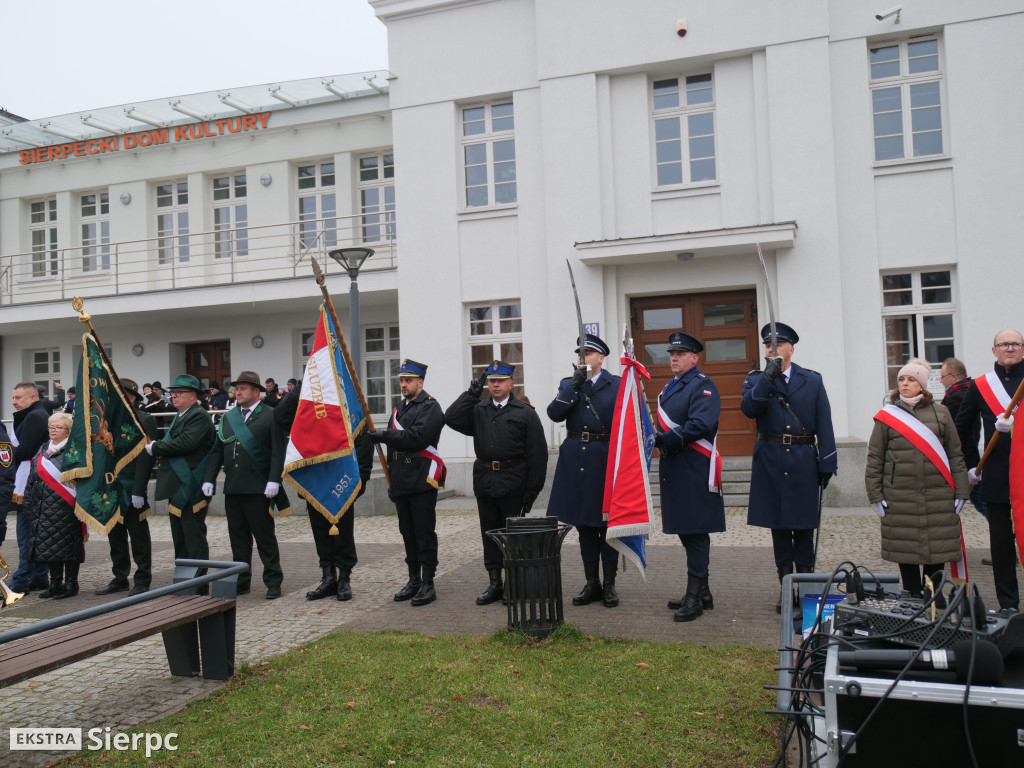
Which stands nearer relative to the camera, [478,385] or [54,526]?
[478,385]

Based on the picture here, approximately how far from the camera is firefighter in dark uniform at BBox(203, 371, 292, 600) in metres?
7.47

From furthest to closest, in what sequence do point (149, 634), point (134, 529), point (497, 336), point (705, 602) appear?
point (497, 336) < point (134, 529) < point (705, 602) < point (149, 634)

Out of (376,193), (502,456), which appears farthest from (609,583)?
(376,193)

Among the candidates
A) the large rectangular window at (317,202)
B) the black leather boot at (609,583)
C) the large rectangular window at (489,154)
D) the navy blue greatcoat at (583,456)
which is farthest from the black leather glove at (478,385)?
the large rectangular window at (317,202)

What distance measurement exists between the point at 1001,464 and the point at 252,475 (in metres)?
6.13

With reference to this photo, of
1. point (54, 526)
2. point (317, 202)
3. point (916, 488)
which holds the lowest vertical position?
point (54, 526)

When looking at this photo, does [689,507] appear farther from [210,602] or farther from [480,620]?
[210,602]

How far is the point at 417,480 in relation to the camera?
6887mm

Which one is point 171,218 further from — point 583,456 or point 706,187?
point 583,456

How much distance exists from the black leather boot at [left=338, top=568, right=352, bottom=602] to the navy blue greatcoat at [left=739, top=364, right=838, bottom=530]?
11.5ft

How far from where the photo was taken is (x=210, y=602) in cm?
503

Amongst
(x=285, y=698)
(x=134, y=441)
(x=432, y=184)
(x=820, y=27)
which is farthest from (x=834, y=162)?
(x=285, y=698)

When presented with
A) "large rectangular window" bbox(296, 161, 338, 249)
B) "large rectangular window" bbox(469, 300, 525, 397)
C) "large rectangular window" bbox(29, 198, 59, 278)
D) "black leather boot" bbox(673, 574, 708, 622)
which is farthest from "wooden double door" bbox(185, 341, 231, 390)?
"black leather boot" bbox(673, 574, 708, 622)

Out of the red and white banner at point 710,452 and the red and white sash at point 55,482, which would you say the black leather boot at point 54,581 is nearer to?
the red and white sash at point 55,482
